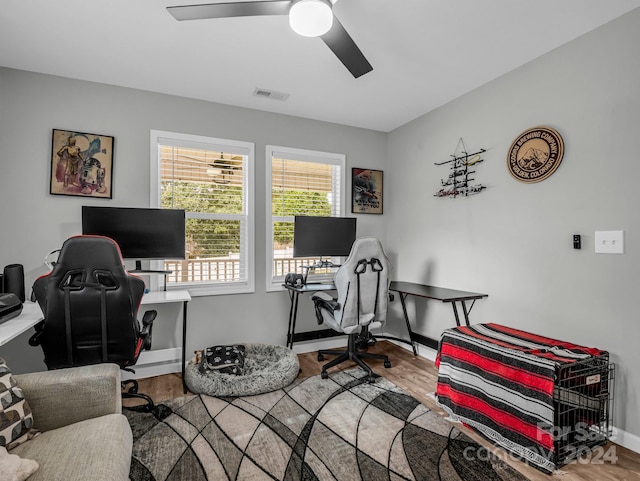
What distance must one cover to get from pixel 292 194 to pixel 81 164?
1927 millimetres

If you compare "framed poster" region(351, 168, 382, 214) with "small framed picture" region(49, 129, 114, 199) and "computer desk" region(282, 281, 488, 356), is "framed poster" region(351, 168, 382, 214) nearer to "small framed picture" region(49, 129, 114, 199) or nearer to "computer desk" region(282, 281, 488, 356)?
"computer desk" region(282, 281, 488, 356)

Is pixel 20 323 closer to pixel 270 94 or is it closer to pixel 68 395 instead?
pixel 68 395

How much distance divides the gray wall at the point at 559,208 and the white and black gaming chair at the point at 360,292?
811mm

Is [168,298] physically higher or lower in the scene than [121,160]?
lower

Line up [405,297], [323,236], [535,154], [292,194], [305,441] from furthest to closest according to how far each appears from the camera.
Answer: [405,297]
[292,194]
[323,236]
[535,154]
[305,441]

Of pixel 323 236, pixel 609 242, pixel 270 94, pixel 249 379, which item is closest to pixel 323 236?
pixel 323 236

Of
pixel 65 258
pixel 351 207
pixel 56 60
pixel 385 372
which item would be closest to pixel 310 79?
pixel 351 207

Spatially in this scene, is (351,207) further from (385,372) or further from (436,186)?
(385,372)

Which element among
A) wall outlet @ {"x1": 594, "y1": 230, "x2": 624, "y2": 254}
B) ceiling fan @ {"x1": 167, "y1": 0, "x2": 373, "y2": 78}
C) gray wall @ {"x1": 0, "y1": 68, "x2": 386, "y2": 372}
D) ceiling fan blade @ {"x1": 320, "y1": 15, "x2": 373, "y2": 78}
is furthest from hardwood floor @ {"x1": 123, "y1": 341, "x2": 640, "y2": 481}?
ceiling fan @ {"x1": 167, "y1": 0, "x2": 373, "y2": 78}

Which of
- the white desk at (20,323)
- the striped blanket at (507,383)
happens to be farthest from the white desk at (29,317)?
the striped blanket at (507,383)

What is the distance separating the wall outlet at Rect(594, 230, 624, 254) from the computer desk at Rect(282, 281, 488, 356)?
37.0 inches

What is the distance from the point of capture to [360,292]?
294cm

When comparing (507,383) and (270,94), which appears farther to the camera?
(270,94)

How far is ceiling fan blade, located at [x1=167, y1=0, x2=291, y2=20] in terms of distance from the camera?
5.62 ft
